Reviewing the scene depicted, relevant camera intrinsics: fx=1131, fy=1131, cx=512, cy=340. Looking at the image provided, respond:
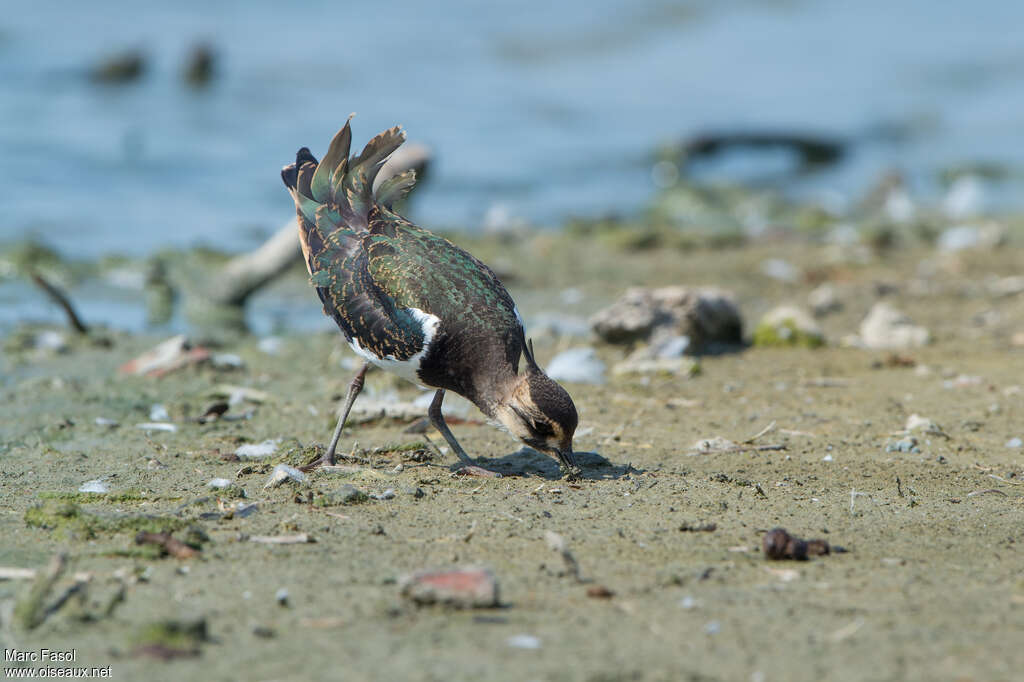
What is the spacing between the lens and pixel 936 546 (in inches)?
192

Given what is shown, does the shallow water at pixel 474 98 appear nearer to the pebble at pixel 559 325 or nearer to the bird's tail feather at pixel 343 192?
the pebble at pixel 559 325

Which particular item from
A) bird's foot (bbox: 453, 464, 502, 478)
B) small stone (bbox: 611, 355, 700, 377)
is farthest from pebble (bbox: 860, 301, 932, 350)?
bird's foot (bbox: 453, 464, 502, 478)

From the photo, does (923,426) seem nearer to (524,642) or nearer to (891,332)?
(891,332)

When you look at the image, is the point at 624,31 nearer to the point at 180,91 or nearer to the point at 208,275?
the point at 180,91

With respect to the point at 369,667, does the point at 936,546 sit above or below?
above

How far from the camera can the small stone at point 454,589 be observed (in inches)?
160

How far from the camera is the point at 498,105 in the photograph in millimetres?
22844

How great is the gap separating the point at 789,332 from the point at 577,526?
474 centimetres

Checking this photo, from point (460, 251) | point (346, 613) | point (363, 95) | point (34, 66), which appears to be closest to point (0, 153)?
point (34, 66)

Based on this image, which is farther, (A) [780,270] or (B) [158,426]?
(A) [780,270]

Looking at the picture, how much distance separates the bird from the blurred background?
550 cm

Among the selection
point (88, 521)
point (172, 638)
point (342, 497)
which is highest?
point (342, 497)

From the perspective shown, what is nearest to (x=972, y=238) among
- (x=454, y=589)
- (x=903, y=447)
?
(x=903, y=447)

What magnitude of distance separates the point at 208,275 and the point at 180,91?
35.7ft
